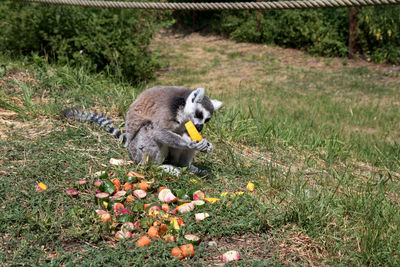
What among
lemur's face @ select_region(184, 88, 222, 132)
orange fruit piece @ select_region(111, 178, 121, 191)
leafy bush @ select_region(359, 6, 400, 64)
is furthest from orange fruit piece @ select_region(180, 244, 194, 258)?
leafy bush @ select_region(359, 6, 400, 64)

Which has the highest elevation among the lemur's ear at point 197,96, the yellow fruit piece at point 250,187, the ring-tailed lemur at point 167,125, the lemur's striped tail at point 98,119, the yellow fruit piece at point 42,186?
the lemur's ear at point 197,96

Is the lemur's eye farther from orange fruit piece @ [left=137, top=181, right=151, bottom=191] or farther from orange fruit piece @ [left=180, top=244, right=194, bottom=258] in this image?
orange fruit piece @ [left=180, top=244, right=194, bottom=258]

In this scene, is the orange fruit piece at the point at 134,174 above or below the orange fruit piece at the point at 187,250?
above

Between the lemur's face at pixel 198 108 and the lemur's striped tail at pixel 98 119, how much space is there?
3.37ft

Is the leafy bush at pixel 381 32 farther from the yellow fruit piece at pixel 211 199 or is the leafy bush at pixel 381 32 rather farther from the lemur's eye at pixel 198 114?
the yellow fruit piece at pixel 211 199

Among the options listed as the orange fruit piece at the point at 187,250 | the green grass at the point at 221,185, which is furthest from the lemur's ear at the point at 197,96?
the orange fruit piece at the point at 187,250

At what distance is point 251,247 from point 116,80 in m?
4.94

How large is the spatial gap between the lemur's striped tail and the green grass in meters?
0.09

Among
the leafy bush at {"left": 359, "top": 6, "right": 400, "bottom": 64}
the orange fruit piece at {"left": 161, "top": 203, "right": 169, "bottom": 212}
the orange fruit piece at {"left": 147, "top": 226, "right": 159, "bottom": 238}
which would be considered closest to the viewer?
the orange fruit piece at {"left": 147, "top": 226, "right": 159, "bottom": 238}

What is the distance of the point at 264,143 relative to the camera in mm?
4762

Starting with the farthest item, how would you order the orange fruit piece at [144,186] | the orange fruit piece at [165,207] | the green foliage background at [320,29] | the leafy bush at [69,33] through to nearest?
the green foliage background at [320,29], the leafy bush at [69,33], the orange fruit piece at [144,186], the orange fruit piece at [165,207]

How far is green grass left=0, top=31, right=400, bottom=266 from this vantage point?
258 centimetres

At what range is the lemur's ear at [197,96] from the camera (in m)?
3.28

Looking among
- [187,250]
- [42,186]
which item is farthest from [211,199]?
[42,186]
